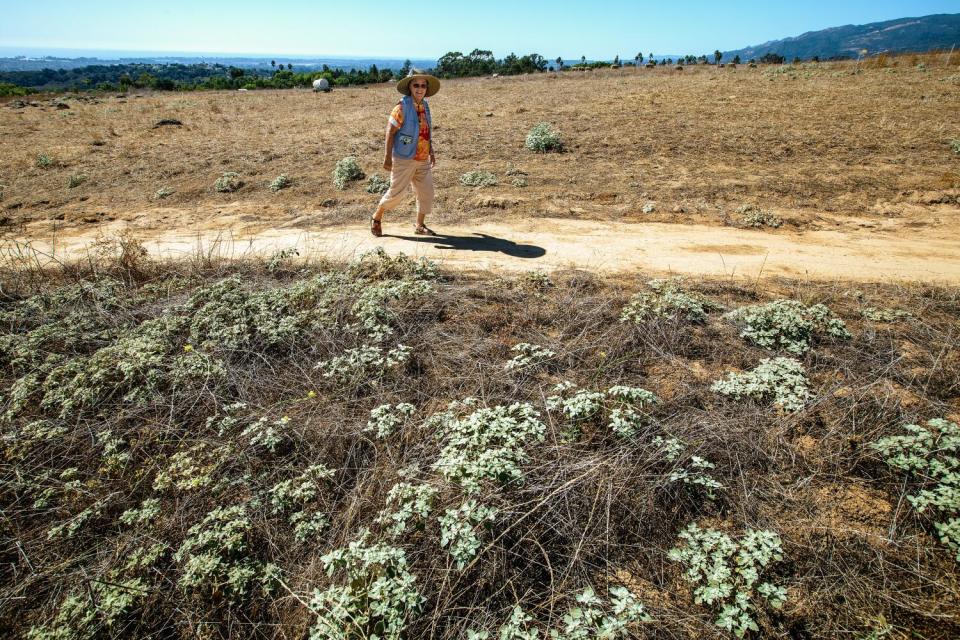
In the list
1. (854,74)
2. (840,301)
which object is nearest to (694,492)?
(840,301)

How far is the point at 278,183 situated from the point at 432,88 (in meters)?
4.97

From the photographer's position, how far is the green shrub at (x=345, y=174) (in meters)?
9.41

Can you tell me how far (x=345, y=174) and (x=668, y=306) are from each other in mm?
7248

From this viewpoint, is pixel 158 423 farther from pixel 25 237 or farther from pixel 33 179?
pixel 33 179

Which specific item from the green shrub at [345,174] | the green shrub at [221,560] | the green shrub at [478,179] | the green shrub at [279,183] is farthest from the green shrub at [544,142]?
the green shrub at [221,560]

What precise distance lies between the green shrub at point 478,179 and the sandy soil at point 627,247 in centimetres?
200

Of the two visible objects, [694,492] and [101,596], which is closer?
[101,596]

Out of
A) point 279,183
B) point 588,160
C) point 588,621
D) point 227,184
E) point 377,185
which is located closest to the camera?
point 588,621

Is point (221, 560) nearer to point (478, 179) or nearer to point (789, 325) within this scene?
point (789, 325)

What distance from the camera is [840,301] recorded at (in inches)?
187

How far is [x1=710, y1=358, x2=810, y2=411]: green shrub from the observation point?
11.0 ft

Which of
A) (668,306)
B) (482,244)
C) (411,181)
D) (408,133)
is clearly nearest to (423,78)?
(408,133)

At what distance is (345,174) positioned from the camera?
9.58 metres

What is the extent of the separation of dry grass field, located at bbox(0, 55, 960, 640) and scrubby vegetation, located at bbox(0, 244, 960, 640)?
0.02m
